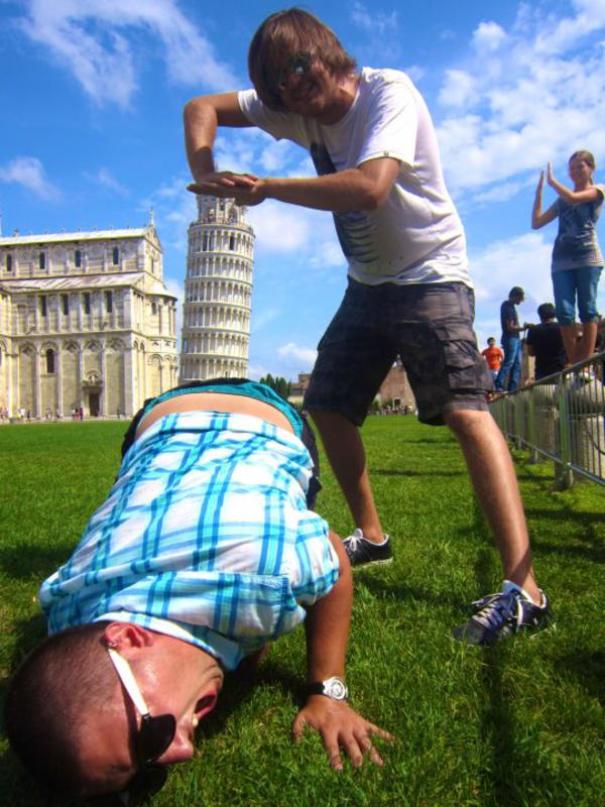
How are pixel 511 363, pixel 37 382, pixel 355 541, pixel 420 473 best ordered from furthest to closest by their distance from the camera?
pixel 37 382 < pixel 511 363 < pixel 420 473 < pixel 355 541

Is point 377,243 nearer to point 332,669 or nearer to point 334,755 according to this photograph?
point 332,669

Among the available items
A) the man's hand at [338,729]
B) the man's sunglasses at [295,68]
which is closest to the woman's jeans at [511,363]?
the man's sunglasses at [295,68]

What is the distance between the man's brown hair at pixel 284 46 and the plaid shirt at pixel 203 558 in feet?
4.28

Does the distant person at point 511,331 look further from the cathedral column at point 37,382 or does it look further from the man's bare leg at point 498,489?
the cathedral column at point 37,382

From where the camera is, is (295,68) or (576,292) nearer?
(295,68)

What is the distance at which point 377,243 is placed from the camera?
2738 millimetres

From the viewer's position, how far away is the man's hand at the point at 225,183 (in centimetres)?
215

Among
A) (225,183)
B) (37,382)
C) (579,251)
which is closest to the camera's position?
(225,183)

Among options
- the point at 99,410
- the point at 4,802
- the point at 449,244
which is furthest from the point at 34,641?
the point at 99,410

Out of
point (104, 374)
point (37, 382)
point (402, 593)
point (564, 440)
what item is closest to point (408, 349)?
point (402, 593)

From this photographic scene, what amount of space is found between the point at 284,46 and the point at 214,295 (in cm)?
9905

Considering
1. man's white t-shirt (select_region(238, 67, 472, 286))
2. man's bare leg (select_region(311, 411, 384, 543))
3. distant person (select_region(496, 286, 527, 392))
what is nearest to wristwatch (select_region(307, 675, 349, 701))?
man's bare leg (select_region(311, 411, 384, 543))

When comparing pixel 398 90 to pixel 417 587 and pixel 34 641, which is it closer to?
pixel 417 587

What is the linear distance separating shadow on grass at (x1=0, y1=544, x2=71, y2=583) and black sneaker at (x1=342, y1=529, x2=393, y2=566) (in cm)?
135
